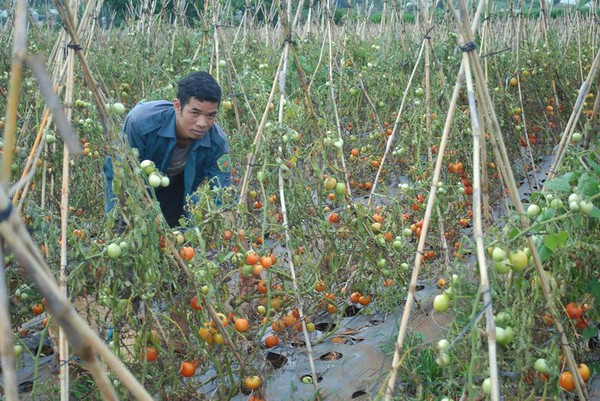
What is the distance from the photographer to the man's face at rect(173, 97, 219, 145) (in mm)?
2135

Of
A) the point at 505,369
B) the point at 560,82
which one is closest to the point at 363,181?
the point at 560,82

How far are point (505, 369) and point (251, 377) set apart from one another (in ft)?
2.33

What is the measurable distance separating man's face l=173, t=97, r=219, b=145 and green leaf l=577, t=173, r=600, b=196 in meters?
1.20

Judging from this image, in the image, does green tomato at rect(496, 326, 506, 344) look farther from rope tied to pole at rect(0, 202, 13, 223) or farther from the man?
the man

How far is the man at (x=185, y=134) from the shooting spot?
2.13 m

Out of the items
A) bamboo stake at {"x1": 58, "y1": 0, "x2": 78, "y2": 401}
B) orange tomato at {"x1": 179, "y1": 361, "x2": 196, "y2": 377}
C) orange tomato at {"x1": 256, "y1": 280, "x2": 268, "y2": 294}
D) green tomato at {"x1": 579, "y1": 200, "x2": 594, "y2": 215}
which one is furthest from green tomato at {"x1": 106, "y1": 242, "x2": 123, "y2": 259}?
green tomato at {"x1": 579, "y1": 200, "x2": 594, "y2": 215}

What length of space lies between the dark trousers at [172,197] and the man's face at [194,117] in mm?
268

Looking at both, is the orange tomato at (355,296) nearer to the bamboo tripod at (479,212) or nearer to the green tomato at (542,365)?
the bamboo tripod at (479,212)

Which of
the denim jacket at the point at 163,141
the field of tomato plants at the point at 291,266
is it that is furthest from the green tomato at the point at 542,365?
the denim jacket at the point at 163,141

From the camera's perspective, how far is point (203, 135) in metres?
2.27

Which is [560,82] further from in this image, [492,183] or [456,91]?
[456,91]

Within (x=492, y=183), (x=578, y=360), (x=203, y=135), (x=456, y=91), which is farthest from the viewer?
(x=492, y=183)

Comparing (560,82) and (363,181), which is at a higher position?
(560,82)

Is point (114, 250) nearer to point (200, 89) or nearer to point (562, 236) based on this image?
point (200, 89)
